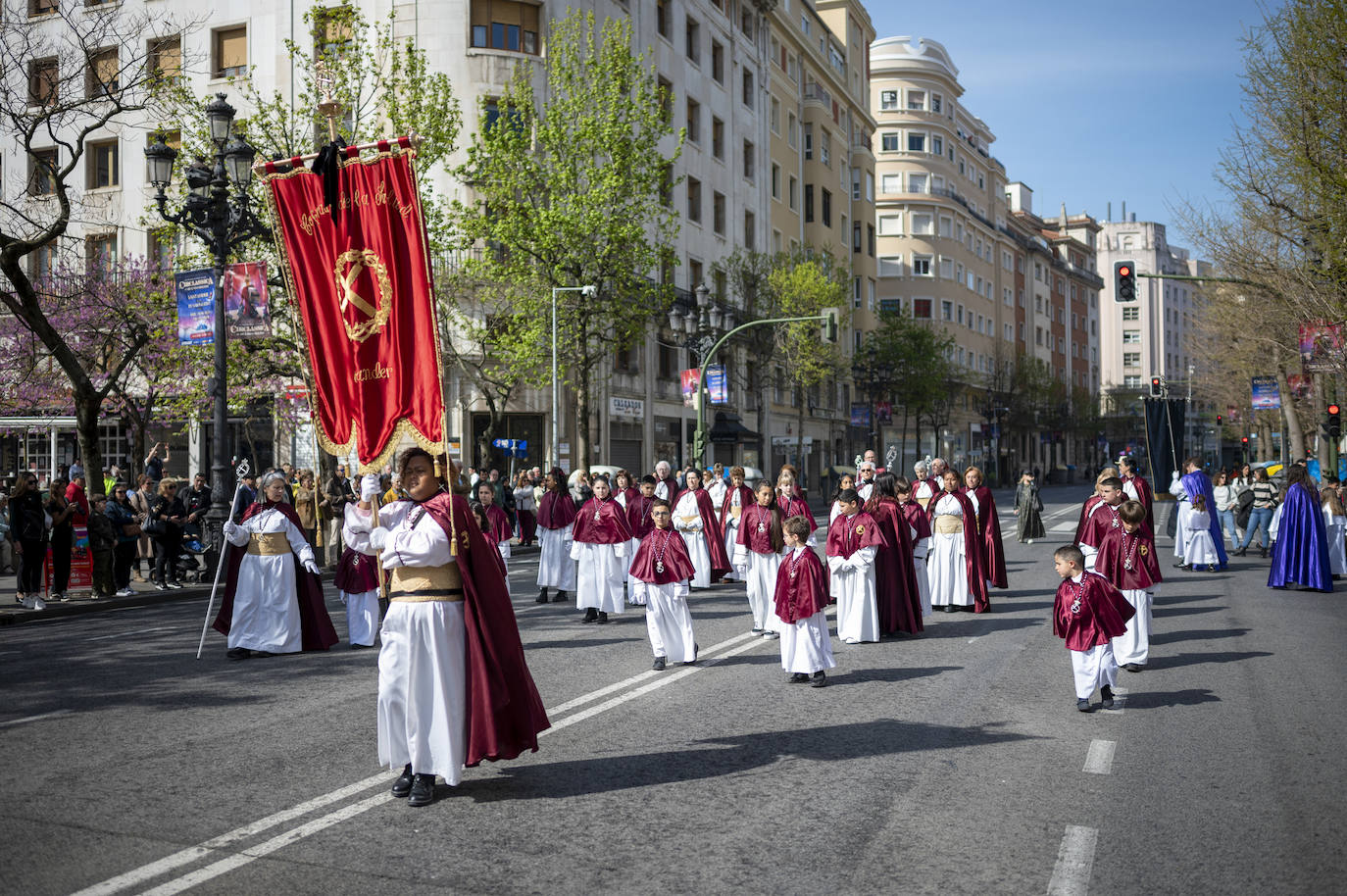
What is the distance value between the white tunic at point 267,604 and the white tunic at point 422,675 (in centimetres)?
557

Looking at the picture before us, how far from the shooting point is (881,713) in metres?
8.31

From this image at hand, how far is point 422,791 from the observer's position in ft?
19.7

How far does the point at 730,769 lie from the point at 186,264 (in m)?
24.4

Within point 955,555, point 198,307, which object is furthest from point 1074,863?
point 198,307

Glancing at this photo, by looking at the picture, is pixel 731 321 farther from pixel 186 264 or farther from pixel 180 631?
pixel 180 631

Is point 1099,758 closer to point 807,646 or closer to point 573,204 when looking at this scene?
point 807,646

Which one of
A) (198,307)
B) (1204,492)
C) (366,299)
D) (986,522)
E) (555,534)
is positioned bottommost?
(555,534)

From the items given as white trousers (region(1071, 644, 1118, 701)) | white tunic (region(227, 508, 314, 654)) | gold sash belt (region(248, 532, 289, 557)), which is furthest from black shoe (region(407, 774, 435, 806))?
gold sash belt (region(248, 532, 289, 557))

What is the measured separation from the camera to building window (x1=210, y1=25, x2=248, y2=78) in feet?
120

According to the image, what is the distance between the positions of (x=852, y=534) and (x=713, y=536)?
21.6 feet

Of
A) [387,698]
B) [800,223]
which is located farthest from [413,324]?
[800,223]

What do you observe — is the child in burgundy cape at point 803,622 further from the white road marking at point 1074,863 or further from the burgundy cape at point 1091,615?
the white road marking at point 1074,863

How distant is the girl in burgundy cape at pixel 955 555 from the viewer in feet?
47.5

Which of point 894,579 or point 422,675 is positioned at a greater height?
point 422,675
